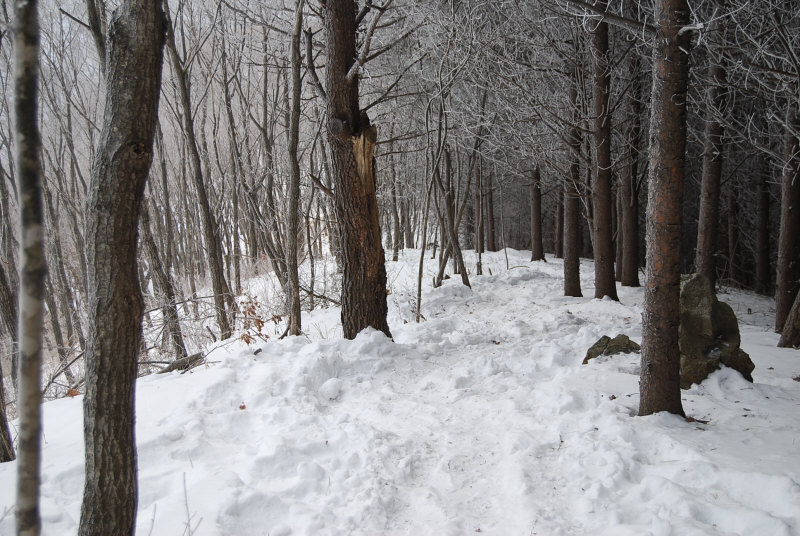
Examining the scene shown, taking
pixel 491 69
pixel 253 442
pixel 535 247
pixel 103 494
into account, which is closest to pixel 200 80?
pixel 491 69

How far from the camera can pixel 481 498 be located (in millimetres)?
2713

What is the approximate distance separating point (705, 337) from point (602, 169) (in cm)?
421

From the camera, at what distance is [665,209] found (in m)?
3.12

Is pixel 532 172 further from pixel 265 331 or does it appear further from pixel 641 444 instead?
pixel 641 444

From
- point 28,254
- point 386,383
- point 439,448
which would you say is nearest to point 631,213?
point 386,383

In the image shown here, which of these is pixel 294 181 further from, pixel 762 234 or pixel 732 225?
pixel 732 225

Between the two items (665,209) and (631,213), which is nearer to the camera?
(665,209)

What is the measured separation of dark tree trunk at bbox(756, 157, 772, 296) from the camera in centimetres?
1163

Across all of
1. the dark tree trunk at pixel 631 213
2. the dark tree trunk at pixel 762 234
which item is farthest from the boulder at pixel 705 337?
the dark tree trunk at pixel 762 234

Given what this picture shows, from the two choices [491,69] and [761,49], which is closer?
[761,49]

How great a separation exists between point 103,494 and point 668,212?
11.1 feet

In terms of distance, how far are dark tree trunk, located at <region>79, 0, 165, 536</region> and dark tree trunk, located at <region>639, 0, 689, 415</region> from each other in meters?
2.93

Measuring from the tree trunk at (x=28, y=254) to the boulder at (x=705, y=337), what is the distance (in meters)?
4.39

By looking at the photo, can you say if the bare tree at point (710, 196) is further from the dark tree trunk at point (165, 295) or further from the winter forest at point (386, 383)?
the dark tree trunk at point (165, 295)
